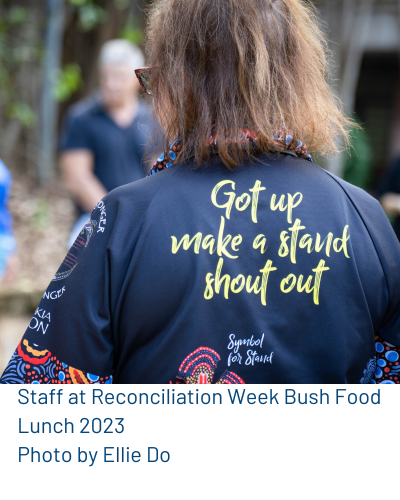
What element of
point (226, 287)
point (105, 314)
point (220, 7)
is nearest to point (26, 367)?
point (105, 314)

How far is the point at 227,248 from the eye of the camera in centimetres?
110

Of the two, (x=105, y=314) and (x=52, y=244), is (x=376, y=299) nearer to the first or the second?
(x=105, y=314)

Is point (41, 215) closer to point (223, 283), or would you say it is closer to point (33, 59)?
point (33, 59)

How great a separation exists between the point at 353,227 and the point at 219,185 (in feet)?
1.03

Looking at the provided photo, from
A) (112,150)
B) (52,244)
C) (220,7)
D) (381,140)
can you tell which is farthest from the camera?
(381,140)

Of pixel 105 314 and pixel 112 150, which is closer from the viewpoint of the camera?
pixel 105 314

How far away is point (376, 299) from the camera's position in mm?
1153

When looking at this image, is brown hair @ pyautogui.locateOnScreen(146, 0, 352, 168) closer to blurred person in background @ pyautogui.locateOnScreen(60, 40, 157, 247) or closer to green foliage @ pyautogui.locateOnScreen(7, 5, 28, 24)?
blurred person in background @ pyautogui.locateOnScreen(60, 40, 157, 247)

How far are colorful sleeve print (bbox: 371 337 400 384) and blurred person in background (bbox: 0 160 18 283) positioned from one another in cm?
208

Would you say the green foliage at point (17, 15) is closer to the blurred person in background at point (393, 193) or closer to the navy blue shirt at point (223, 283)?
the blurred person in background at point (393, 193)

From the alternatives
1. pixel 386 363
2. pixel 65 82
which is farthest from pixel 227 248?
pixel 65 82

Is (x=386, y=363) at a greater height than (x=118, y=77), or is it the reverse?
(x=118, y=77)

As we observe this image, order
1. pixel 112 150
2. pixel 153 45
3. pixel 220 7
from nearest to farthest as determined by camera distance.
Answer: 1. pixel 220 7
2. pixel 153 45
3. pixel 112 150

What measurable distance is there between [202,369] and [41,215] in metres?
6.19
